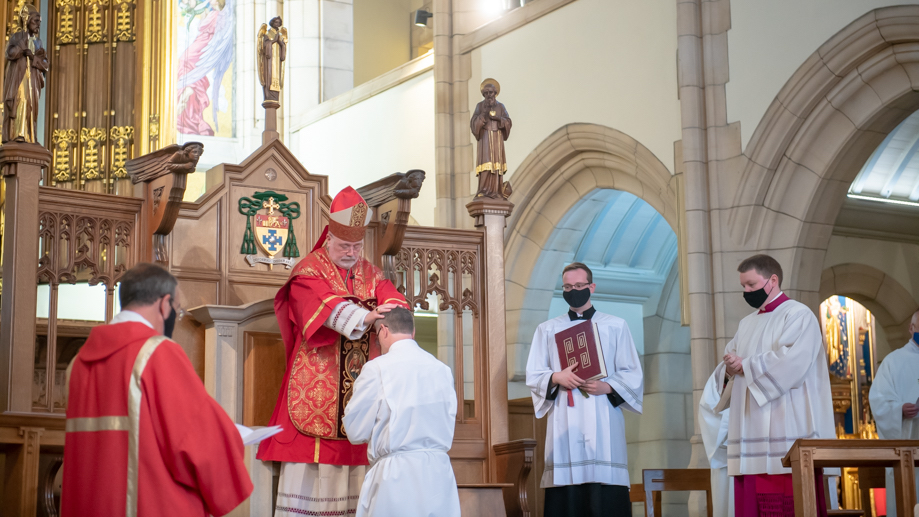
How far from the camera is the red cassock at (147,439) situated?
131 inches

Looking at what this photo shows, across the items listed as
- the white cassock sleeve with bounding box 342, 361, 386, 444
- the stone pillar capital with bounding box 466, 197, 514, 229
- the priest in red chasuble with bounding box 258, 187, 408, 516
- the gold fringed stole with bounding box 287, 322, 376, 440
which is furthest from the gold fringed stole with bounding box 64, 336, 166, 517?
the stone pillar capital with bounding box 466, 197, 514, 229

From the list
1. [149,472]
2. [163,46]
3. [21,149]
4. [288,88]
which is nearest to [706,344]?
[21,149]

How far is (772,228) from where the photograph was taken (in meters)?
8.20

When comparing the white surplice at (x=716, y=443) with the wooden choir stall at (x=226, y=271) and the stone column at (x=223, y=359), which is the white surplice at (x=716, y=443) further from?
the stone column at (x=223, y=359)

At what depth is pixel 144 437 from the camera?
3328 mm

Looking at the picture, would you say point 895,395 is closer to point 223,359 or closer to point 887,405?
point 887,405

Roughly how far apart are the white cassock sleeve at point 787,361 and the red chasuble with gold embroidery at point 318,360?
1.74 metres

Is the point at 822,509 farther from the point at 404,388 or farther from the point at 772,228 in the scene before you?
the point at 772,228

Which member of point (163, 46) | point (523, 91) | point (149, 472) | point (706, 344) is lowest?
point (149, 472)

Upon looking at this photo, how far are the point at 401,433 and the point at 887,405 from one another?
14.5ft

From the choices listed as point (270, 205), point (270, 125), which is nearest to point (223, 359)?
point (270, 205)

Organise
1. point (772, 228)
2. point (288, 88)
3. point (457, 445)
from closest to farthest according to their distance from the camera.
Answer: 1. point (457, 445)
2. point (772, 228)
3. point (288, 88)

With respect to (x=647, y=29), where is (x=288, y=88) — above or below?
above

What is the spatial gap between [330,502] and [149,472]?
1.80 meters
